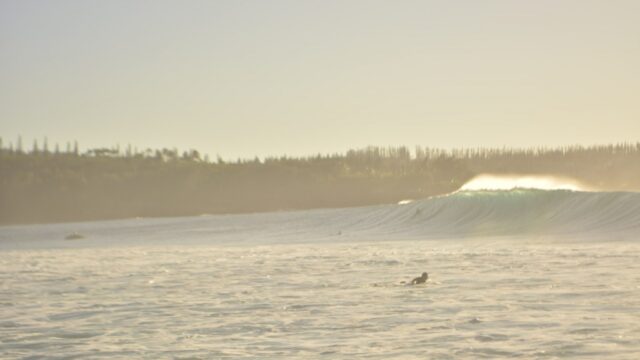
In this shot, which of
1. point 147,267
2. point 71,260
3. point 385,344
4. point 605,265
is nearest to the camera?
point 385,344

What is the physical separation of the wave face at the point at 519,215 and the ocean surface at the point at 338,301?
1.35 m

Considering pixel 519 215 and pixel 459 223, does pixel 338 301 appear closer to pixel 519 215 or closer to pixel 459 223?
pixel 519 215

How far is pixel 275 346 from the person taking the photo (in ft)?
37.0

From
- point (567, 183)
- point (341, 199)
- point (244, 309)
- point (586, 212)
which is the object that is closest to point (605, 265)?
point (244, 309)

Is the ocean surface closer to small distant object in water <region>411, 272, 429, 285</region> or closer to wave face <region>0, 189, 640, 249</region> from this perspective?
small distant object in water <region>411, 272, 429, 285</region>

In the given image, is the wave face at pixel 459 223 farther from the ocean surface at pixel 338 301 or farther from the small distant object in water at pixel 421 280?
the small distant object in water at pixel 421 280

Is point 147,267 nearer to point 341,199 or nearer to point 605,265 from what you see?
point 605,265

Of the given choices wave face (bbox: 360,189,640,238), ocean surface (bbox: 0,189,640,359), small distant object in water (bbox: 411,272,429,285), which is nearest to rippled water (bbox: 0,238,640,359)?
ocean surface (bbox: 0,189,640,359)

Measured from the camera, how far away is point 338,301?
50.1 feet

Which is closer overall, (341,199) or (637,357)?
(637,357)

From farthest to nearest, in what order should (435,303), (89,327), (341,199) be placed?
(341,199), (435,303), (89,327)

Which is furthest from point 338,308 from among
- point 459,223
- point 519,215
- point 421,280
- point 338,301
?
point 459,223

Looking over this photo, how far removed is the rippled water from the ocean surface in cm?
2

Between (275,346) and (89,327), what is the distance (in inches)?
110
